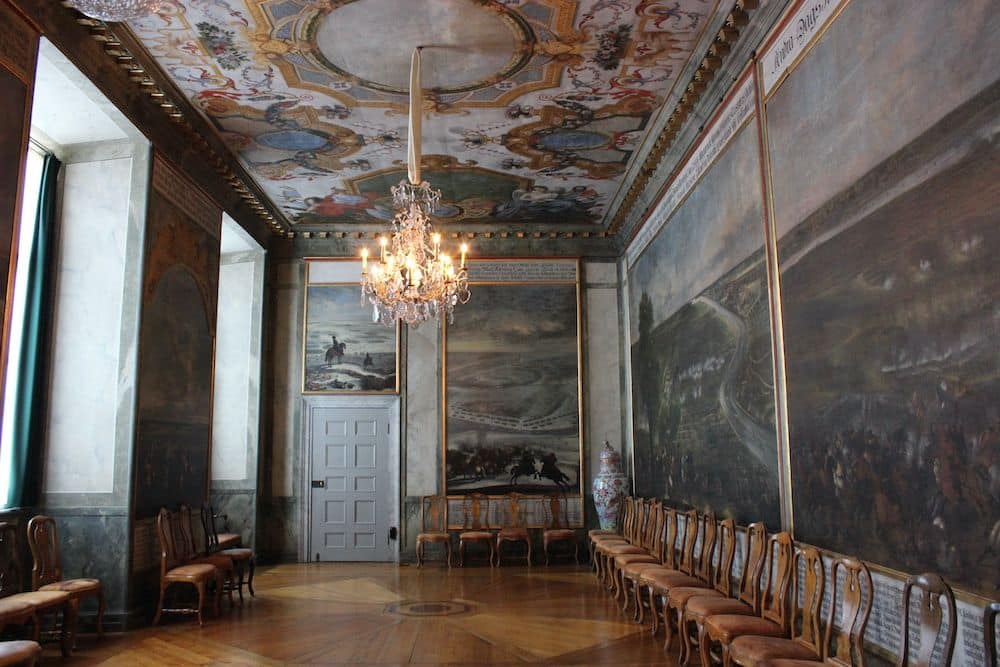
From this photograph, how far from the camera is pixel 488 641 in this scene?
23.0 ft

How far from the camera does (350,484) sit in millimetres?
12656

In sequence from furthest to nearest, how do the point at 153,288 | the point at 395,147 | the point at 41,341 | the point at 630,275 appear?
the point at 630,275
the point at 395,147
the point at 153,288
the point at 41,341

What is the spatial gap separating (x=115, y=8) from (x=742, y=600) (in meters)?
5.65

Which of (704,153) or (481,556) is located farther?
(481,556)

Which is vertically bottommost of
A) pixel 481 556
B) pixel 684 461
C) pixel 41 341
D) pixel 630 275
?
pixel 481 556

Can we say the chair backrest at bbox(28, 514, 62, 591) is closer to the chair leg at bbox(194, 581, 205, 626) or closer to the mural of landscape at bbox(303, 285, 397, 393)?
the chair leg at bbox(194, 581, 205, 626)

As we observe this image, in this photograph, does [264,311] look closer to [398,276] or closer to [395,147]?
[395,147]

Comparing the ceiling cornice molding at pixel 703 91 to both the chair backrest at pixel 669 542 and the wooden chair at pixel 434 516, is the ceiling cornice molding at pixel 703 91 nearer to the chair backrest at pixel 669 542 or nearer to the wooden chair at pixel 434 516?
the chair backrest at pixel 669 542

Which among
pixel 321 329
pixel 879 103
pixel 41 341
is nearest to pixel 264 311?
pixel 321 329

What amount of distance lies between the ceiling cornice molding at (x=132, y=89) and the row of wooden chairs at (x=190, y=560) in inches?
158

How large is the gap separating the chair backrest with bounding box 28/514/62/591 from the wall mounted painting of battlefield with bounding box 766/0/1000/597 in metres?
6.18

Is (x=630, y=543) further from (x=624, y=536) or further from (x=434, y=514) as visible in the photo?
(x=434, y=514)

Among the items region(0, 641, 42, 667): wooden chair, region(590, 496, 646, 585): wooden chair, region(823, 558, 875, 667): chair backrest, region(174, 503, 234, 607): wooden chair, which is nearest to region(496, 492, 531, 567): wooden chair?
region(590, 496, 646, 585): wooden chair

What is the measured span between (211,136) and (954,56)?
8.00m
